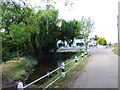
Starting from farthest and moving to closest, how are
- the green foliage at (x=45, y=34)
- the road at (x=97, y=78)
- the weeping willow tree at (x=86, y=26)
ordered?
1. the weeping willow tree at (x=86, y=26)
2. the green foliage at (x=45, y=34)
3. the road at (x=97, y=78)

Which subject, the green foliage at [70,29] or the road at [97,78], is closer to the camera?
the road at [97,78]

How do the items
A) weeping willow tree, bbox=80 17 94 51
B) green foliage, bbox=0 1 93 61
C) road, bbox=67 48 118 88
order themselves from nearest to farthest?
road, bbox=67 48 118 88 → green foliage, bbox=0 1 93 61 → weeping willow tree, bbox=80 17 94 51

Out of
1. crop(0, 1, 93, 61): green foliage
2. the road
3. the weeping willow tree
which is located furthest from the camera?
the weeping willow tree

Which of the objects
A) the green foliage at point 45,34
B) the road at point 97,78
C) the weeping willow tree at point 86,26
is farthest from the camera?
the weeping willow tree at point 86,26

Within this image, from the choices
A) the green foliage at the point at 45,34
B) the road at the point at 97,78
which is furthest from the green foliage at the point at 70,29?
the road at the point at 97,78

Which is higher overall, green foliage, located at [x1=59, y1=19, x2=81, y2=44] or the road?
green foliage, located at [x1=59, y1=19, x2=81, y2=44]

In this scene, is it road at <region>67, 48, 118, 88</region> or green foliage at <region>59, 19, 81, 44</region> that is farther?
green foliage at <region>59, 19, 81, 44</region>

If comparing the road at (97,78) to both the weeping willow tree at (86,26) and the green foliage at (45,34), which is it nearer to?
the green foliage at (45,34)

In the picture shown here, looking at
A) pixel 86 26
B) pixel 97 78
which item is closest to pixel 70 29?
pixel 86 26

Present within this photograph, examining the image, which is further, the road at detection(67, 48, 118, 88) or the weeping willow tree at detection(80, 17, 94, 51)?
the weeping willow tree at detection(80, 17, 94, 51)

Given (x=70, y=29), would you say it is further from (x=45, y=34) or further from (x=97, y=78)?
(x=97, y=78)

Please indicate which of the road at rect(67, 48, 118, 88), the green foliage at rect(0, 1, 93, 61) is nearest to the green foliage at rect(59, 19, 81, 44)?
the green foliage at rect(0, 1, 93, 61)

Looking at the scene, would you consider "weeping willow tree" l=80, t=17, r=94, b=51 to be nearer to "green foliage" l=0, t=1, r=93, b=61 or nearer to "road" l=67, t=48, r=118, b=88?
"green foliage" l=0, t=1, r=93, b=61

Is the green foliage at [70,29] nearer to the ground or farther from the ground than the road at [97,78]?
farther from the ground
